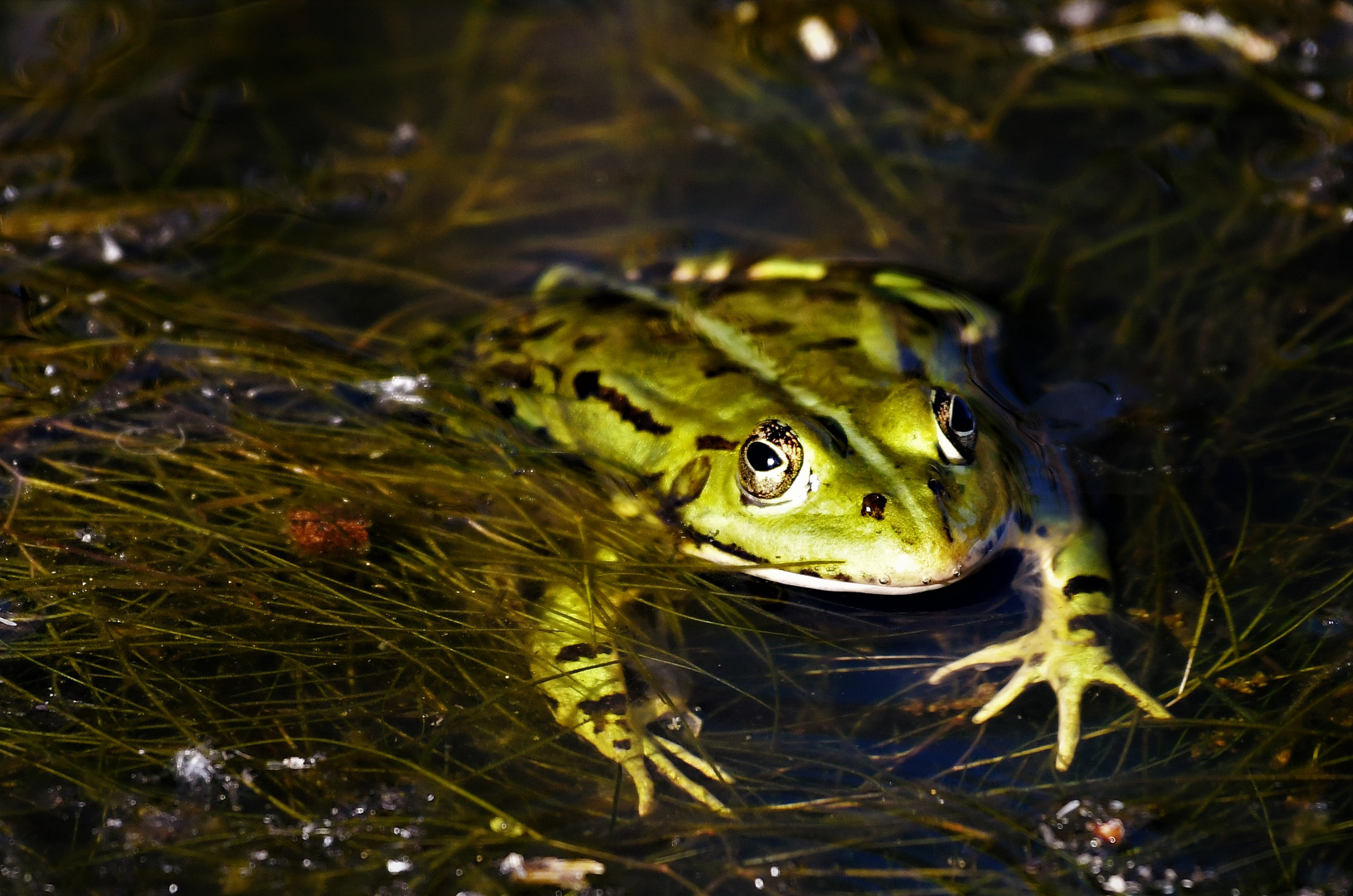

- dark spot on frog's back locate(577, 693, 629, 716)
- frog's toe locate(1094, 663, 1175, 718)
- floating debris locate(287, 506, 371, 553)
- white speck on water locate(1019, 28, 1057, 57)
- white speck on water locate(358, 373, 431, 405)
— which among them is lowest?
dark spot on frog's back locate(577, 693, 629, 716)

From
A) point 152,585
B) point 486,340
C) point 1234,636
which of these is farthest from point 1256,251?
point 152,585

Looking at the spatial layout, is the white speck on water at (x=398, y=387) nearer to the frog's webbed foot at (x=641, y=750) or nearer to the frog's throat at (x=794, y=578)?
the frog's throat at (x=794, y=578)

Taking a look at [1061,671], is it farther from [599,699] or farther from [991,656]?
[599,699]

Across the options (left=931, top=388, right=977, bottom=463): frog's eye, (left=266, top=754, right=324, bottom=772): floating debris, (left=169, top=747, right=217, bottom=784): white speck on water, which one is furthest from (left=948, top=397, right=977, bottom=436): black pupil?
(left=169, top=747, right=217, bottom=784): white speck on water

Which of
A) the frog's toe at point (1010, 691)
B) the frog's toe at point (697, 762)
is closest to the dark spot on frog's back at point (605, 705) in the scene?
the frog's toe at point (697, 762)

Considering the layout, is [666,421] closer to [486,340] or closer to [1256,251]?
[486,340]

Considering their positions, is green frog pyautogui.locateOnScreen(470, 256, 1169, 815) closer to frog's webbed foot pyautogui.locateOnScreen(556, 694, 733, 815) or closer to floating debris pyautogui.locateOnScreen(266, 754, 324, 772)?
frog's webbed foot pyautogui.locateOnScreen(556, 694, 733, 815)

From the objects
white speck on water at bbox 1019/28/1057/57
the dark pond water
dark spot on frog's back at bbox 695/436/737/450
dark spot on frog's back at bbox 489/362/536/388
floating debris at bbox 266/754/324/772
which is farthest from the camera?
white speck on water at bbox 1019/28/1057/57

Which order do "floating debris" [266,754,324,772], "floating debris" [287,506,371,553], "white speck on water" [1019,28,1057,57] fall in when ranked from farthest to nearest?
"white speck on water" [1019,28,1057,57] < "floating debris" [287,506,371,553] < "floating debris" [266,754,324,772]
